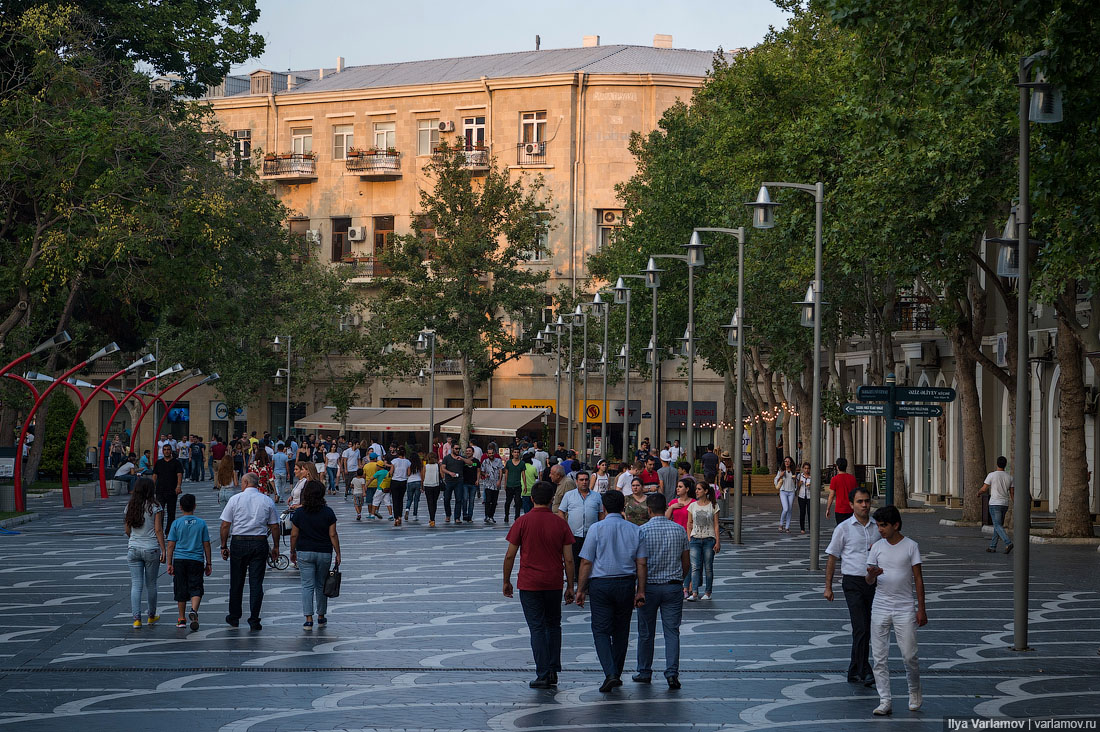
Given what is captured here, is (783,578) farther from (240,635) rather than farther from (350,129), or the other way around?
(350,129)

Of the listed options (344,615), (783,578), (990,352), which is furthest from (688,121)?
(344,615)

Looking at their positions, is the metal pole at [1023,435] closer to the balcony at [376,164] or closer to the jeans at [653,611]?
the jeans at [653,611]

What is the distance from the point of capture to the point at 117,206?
31.0 meters

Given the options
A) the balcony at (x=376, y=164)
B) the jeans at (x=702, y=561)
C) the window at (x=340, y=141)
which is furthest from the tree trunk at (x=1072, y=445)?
the window at (x=340, y=141)

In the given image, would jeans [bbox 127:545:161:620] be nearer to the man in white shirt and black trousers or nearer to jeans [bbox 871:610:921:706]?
the man in white shirt and black trousers

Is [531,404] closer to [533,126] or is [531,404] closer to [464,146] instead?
[464,146]

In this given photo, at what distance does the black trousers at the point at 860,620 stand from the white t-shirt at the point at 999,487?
14.5 meters

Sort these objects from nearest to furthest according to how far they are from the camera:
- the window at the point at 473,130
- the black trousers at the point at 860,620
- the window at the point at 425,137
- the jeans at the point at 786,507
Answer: the black trousers at the point at 860,620 < the jeans at the point at 786,507 < the window at the point at 473,130 < the window at the point at 425,137

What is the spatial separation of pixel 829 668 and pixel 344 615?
6237 mm

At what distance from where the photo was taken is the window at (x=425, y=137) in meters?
77.4

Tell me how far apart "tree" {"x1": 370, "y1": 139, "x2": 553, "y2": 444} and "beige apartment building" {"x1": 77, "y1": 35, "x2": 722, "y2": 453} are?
3.17m

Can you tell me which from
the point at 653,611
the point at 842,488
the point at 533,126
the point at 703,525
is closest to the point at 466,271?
the point at 533,126

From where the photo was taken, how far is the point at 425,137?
3051 inches

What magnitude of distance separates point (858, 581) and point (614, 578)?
2065 millimetres
